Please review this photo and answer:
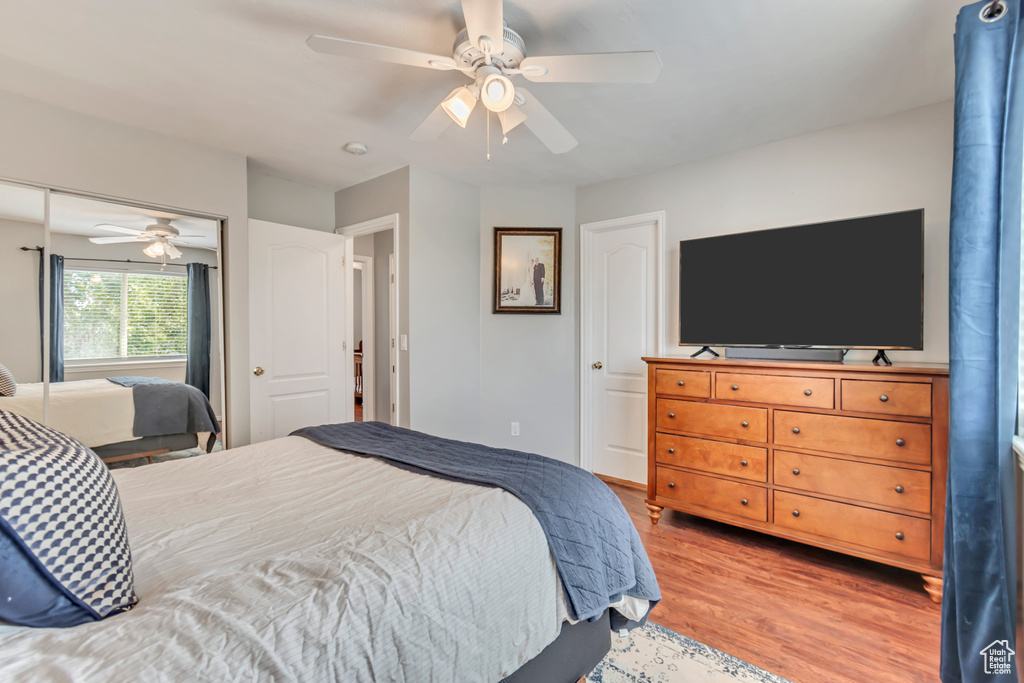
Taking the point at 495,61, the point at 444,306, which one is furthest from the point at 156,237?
the point at 495,61

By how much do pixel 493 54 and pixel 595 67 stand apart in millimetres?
371

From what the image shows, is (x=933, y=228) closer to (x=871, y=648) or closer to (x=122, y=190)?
(x=871, y=648)

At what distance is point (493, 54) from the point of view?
1.68 meters

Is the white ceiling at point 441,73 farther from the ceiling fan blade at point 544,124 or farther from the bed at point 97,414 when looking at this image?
the bed at point 97,414

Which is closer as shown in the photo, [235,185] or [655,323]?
A: [235,185]

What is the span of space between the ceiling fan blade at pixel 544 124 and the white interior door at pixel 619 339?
1490 mm

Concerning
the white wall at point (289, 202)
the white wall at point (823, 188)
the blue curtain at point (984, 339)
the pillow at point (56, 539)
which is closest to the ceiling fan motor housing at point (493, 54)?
the blue curtain at point (984, 339)

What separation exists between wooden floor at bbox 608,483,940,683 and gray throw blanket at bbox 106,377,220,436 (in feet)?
9.32

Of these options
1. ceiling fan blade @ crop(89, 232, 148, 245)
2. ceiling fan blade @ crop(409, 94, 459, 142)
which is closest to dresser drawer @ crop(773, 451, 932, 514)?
ceiling fan blade @ crop(409, 94, 459, 142)

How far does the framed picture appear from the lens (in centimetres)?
391

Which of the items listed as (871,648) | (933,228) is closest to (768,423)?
(871,648)

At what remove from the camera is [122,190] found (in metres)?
2.63

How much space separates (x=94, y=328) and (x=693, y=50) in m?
3.36

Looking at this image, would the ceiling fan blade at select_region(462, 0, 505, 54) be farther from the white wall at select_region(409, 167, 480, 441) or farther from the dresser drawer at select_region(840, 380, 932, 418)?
the dresser drawer at select_region(840, 380, 932, 418)
